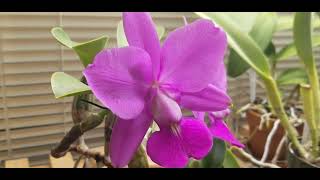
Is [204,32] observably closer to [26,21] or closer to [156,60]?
[156,60]

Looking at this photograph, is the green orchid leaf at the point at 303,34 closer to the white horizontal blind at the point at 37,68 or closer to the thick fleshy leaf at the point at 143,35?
the white horizontal blind at the point at 37,68

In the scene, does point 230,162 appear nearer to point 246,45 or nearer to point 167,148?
point 246,45

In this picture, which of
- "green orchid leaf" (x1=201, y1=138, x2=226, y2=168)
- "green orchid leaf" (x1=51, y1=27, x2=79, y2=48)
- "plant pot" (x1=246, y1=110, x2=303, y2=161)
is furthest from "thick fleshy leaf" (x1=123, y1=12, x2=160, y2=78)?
"plant pot" (x1=246, y1=110, x2=303, y2=161)

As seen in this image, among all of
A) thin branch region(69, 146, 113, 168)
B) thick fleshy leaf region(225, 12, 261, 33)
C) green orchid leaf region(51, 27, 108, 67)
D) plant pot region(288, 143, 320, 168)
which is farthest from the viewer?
thick fleshy leaf region(225, 12, 261, 33)

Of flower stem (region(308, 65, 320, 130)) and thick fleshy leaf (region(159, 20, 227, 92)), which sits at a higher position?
thick fleshy leaf (region(159, 20, 227, 92))

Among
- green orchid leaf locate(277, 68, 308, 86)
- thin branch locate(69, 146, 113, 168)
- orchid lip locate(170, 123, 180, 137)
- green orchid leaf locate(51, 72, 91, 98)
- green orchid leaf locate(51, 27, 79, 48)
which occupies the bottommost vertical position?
green orchid leaf locate(277, 68, 308, 86)

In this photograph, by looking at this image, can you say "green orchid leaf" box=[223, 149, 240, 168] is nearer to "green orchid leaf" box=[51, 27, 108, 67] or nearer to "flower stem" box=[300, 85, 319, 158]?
"flower stem" box=[300, 85, 319, 158]

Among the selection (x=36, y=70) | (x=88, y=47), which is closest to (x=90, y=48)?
(x=88, y=47)

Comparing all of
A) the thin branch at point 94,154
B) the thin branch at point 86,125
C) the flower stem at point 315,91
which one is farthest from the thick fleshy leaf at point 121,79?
the flower stem at point 315,91
